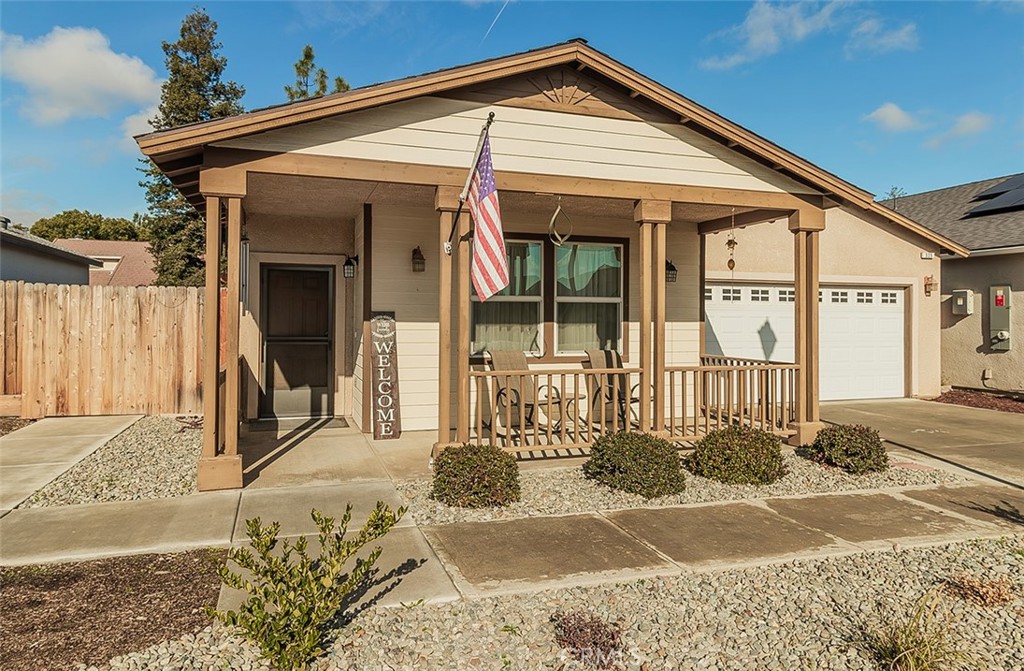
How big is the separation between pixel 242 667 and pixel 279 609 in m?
0.34

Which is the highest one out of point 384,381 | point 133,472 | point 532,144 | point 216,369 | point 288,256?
point 532,144

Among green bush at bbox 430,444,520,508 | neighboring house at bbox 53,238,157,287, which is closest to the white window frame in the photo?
green bush at bbox 430,444,520,508

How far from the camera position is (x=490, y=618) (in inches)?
122

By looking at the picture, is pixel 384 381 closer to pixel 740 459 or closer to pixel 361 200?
pixel 361 200

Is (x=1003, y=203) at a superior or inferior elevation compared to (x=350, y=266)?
superior

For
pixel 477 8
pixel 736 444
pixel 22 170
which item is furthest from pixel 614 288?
pixel 22 170

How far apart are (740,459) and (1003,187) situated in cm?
1395

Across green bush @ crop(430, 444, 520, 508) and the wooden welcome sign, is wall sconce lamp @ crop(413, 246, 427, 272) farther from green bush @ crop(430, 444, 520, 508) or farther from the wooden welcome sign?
green bush @ crop(430, 444, 520, 508)

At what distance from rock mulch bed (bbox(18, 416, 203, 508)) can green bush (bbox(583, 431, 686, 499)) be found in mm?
3520

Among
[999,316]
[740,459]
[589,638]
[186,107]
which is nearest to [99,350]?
[740,459]

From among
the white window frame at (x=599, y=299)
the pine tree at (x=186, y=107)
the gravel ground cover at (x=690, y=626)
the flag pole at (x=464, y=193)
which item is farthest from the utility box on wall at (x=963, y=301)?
the pine tree at (x=186, y=107)

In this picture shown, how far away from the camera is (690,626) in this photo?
3064 mm

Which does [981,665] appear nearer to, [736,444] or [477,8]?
[736,444]

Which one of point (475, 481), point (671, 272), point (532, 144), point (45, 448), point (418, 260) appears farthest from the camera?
point (671, 272)
